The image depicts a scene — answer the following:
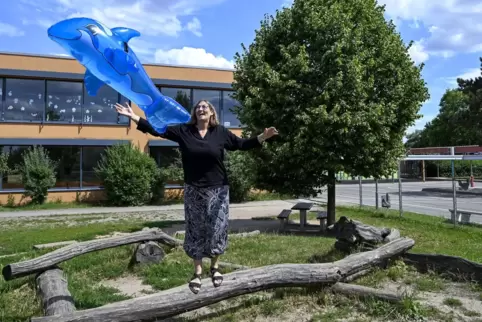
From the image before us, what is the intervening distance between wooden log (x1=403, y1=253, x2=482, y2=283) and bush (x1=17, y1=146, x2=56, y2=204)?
1891 centimetres

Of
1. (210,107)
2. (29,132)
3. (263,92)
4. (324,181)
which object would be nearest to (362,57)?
(263,92)

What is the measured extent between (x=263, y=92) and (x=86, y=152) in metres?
15.7

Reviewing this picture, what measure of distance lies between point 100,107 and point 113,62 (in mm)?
20931

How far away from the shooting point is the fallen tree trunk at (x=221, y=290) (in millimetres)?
4676

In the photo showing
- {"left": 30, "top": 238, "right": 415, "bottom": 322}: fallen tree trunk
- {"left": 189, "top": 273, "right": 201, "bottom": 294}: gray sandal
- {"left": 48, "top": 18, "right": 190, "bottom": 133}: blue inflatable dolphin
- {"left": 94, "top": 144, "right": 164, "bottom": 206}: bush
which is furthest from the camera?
{"left": 94, "top": 144, "right": 164, "bottom": 206}: bush

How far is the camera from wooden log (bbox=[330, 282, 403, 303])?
563 centimetres

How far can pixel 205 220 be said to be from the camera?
493cm

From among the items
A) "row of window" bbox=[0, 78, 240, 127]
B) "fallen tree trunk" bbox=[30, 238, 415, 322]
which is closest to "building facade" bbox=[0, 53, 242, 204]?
"row of window" bbox=[0, 78, 240, 127]

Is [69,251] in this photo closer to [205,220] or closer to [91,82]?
[91,82]

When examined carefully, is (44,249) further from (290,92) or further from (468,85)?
(468,85)

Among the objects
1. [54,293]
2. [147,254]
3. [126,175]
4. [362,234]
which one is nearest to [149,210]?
[126,175]

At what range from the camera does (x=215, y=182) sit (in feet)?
16.0

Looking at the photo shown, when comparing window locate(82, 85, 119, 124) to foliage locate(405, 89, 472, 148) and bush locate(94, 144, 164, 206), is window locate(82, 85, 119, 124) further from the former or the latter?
foliage locate(405, 89, 472, 148)

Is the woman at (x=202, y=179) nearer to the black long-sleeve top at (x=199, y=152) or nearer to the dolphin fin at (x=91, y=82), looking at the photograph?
the black long-sleeve top at (x=199, y=152)
